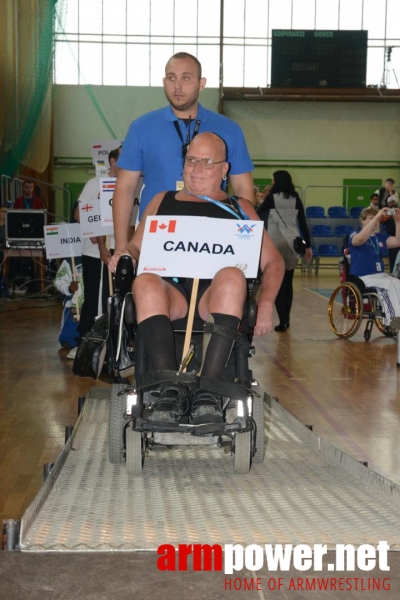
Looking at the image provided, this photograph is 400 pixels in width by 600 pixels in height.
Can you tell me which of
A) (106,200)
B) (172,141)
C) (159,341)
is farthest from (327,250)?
(159,341)

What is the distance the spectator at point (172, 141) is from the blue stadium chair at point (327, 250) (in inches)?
569

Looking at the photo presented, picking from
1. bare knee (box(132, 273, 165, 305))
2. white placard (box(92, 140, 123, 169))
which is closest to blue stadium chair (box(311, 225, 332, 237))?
white placard (box(92, 140, 123, 169))

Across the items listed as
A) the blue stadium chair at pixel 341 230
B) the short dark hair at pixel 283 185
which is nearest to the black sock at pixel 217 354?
the short dark hair at pixel 283 185

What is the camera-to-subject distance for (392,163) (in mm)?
22469

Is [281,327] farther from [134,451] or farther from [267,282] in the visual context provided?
[134,451]

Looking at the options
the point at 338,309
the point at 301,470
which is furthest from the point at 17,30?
the point at 301,470

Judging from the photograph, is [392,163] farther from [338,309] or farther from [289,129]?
[338,309]

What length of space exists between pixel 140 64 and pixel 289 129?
4.09m

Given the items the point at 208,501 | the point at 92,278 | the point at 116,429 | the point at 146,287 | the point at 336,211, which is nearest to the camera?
the point at 208,501

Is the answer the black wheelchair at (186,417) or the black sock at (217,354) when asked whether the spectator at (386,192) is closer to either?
the black wheelchair at (186,417)

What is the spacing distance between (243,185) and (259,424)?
103 centimetres

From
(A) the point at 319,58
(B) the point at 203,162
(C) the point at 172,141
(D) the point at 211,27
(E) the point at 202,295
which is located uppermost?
(D) the point at 211,27

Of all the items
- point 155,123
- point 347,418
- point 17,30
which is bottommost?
point 347,418

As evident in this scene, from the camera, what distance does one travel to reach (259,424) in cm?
303
